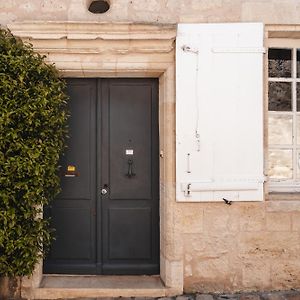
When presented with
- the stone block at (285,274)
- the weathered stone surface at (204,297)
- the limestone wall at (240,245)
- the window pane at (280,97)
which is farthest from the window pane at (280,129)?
the weathered stone surface at (204,297)

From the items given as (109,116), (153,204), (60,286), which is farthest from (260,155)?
(60,286)

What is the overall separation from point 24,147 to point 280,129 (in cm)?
284

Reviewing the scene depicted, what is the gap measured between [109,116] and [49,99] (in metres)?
0.82

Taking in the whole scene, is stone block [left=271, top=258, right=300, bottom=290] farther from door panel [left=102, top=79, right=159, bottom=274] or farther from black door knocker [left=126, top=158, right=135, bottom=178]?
black door knocker [left=126, top=158, right=135, bottom=178]

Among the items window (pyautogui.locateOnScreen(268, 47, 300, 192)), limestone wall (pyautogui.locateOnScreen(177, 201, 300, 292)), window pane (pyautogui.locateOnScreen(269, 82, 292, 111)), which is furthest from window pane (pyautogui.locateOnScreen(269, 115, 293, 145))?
limestone wall (pyautogui.locateOnScreen(177, 201, 300, 292))

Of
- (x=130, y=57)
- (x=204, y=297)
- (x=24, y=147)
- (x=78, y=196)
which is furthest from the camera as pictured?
(x=78, y=196)

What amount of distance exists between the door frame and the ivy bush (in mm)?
278

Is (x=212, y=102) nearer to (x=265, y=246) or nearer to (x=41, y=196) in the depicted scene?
(x=265, y=246)

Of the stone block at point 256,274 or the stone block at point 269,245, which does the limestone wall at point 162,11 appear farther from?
the stone block at point 256,274

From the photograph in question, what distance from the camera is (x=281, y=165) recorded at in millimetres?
4566

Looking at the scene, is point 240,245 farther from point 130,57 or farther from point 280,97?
point 130,57

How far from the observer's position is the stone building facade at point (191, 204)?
4223mm

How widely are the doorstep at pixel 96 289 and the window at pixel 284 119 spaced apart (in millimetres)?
1800

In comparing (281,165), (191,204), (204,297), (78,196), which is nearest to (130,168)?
(78,196)
